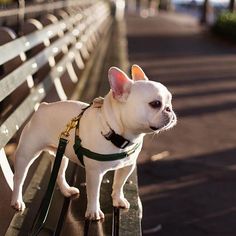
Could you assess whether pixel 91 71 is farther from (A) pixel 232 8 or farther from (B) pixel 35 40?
(A) pixel 232 8

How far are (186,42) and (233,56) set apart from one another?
14.1 feet

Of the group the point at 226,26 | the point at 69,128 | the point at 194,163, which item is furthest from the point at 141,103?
the point at 226,26

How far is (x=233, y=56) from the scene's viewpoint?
66.9 feet

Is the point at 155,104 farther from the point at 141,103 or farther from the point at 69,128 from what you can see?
the point at 69,128

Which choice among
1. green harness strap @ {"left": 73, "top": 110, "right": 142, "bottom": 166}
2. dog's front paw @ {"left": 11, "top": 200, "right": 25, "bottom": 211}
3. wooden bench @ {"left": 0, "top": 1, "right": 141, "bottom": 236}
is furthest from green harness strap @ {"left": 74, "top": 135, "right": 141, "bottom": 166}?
dog's front paw @ {"left": 11, "top": 200, "right": 25, "bottom": 211}

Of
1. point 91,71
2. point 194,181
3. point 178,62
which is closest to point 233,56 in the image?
point 178,62

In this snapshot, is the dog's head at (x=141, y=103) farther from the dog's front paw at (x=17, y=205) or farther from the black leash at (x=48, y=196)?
the dog's front paw at (x=17, y=205)

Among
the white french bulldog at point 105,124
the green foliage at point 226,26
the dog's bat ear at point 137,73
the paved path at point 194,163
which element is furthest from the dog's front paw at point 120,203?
the green foliage at point 226,26

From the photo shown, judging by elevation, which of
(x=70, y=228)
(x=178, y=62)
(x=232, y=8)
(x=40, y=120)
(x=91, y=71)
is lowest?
(x=232, y=8)

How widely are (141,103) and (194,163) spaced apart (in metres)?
4.16

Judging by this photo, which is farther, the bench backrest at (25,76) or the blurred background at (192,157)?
the blurred background at (192,157)

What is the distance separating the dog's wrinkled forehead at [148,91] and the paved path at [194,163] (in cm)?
223

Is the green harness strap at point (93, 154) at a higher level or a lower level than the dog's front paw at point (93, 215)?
higher

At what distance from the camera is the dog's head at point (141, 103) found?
2.99m
